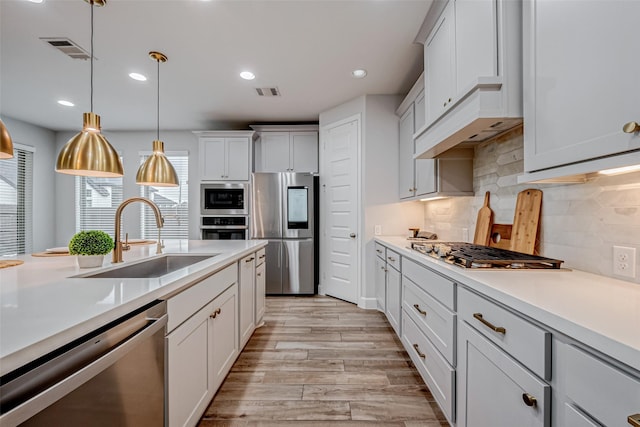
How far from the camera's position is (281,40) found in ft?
8.20

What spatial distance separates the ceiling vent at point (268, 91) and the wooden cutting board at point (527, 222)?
288cm

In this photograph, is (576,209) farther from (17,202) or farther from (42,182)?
(42,182)

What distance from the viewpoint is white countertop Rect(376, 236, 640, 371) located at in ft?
2.03

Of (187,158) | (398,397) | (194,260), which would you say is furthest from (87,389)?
(187,158)

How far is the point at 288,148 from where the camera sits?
466 centimetres

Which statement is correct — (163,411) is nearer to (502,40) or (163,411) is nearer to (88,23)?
(502,40)

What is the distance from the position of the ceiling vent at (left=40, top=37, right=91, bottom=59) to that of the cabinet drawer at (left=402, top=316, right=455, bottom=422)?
379 centimetres

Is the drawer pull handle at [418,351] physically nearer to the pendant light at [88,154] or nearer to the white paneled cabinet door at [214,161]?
the pendant light at [88,154]

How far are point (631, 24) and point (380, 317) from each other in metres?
3.00

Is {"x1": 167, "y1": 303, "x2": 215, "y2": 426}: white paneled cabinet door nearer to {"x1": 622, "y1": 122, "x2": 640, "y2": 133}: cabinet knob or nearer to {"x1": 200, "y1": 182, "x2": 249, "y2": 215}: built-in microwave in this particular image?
{"x1": 622, "y1": 122, "x2": 640, "y2": 133}: cabinet knob

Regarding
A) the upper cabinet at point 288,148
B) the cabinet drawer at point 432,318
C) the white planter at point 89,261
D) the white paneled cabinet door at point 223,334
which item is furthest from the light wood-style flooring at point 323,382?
the upper cabinet at point 288,148

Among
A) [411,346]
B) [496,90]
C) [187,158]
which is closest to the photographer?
[496,90]

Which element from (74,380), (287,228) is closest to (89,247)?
(74,380)

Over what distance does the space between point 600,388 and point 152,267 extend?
223 cm
